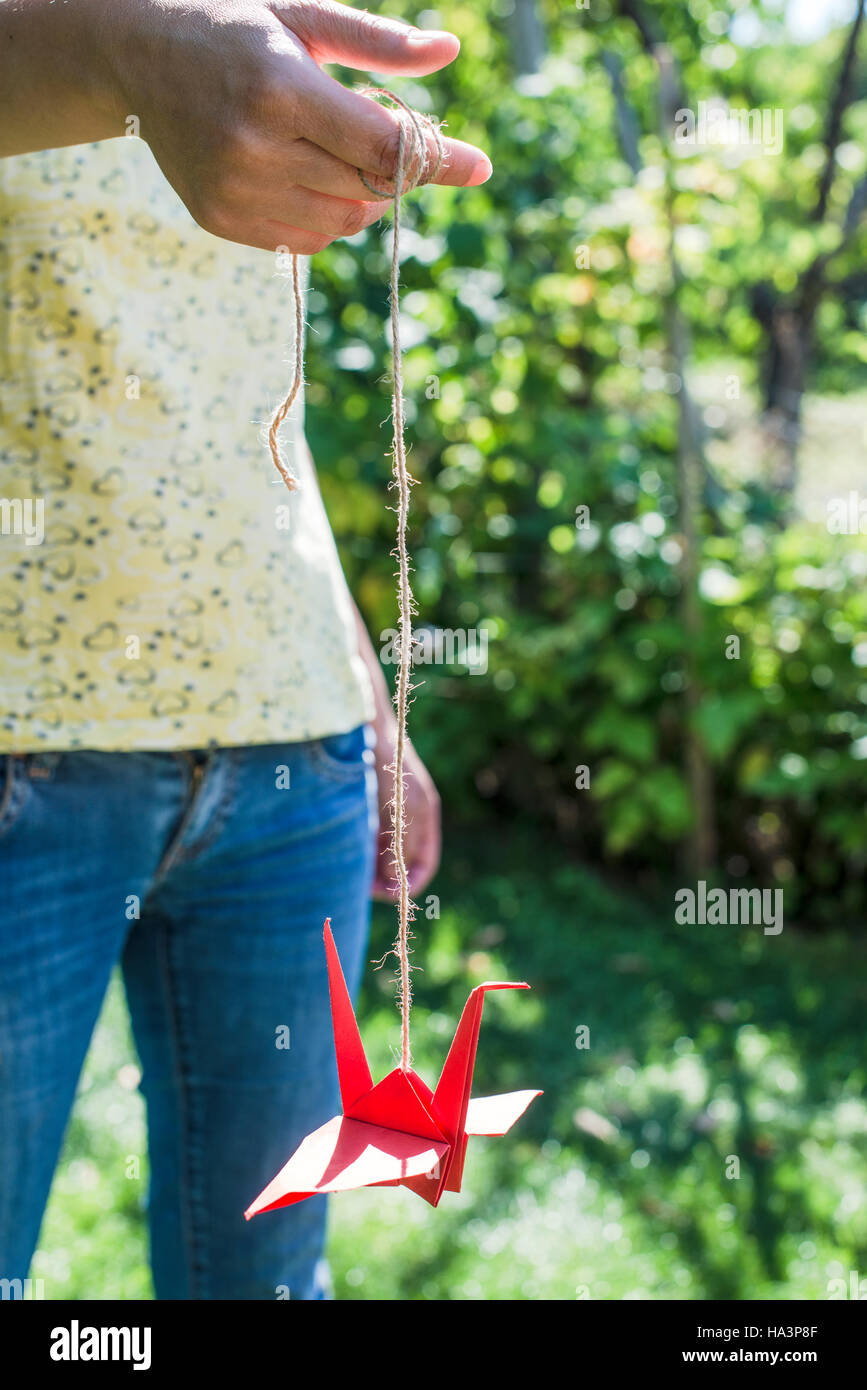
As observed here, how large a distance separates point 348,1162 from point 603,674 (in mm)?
3386

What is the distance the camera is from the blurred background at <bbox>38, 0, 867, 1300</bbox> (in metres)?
2.90

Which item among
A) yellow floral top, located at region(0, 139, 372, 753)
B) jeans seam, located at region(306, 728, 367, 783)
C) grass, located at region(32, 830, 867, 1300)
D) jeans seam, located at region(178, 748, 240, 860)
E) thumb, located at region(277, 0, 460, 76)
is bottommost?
grass, located at region(32, 830, 867, 1300)

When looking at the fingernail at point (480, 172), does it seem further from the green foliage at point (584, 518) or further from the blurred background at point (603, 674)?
the green foliage at point (584, 518)

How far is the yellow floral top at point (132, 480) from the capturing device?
961mm

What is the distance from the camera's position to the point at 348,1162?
2.28 feet

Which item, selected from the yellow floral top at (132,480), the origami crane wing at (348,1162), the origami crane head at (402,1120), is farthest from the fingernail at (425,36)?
the origami crane wing at (348,1162)

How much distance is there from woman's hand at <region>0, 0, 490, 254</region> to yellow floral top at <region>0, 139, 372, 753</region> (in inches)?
8.8

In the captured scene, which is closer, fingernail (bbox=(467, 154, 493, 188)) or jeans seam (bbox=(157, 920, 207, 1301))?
fingernail (bbox=(467, 154, 493, 188))

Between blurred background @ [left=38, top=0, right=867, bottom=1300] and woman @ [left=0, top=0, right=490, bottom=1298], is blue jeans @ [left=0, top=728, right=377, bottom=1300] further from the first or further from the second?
blurred background @ [left=38, top=0, right=867, bottom=1300]

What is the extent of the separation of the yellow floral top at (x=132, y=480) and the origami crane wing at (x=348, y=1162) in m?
0.40

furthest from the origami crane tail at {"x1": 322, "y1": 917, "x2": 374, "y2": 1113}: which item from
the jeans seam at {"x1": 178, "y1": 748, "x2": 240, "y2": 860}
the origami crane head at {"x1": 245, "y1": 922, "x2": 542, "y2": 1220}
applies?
the jeans seam at {"x1": 178, "y1": 748, "x2": 240, "y2": 860}

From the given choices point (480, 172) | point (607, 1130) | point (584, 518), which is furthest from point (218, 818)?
point (584, 518)

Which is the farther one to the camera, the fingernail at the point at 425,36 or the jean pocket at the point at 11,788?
the jean pocket at the point at 11,788

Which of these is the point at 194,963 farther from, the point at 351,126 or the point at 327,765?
the point at 351,126
